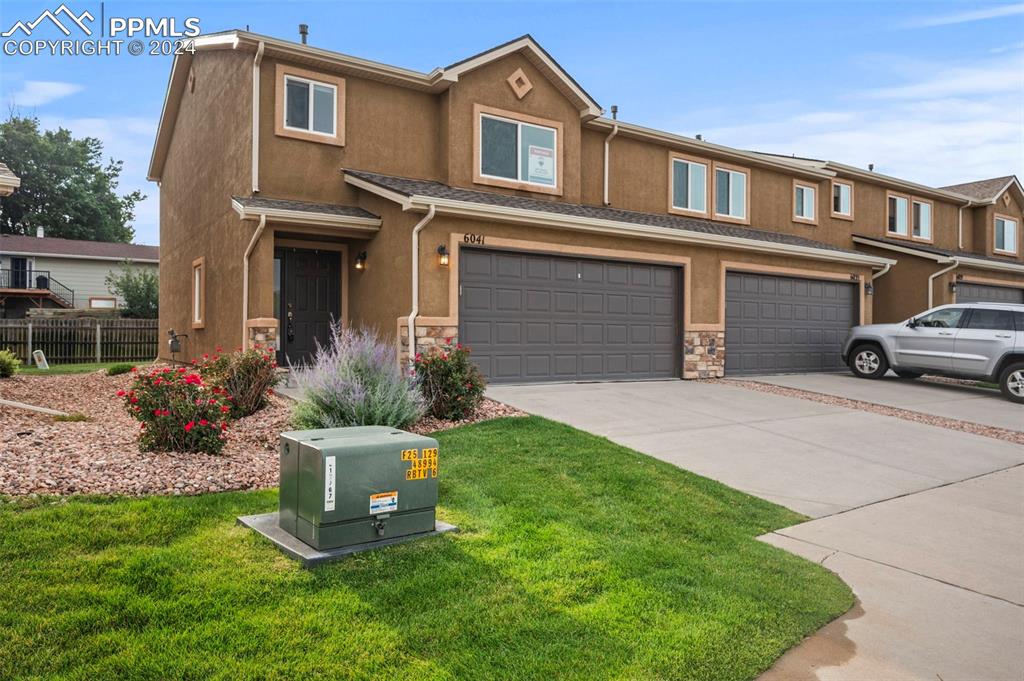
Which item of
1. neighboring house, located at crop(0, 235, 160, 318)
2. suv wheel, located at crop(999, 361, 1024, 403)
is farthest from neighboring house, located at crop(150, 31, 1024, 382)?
neighboring house, located at crop(0, 235, 160, 318)

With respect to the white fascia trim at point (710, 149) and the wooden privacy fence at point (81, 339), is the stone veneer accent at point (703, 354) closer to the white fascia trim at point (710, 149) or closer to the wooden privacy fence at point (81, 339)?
the white fascia trim at point (710, 149)

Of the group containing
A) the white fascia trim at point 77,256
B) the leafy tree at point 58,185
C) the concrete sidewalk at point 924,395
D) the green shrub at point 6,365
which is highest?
the leafy tree at point 58,185

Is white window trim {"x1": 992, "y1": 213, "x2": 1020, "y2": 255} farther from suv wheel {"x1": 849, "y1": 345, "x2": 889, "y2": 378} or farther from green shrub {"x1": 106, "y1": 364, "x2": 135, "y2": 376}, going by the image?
green shrub {"x1": 106, "y1": 364, "x2": 135, "y2": 376}

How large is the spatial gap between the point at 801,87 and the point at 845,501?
1008 centimetres

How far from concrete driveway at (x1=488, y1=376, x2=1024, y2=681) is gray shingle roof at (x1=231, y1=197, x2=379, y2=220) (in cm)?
404

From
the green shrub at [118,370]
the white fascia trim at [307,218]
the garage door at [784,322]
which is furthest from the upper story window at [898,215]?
the green shrub at [118,370]

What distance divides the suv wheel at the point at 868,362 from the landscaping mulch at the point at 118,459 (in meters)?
10.6

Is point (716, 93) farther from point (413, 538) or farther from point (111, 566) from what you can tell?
point (111, 566)

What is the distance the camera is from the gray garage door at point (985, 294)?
19.2m

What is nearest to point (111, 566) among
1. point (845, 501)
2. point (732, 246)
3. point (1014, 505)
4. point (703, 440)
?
point (845, 501)

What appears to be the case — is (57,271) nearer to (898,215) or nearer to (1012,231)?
(898,215)

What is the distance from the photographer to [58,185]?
39.7 m

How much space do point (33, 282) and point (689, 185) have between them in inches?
1158

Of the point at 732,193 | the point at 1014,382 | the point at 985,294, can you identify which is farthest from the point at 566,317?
the point at 985,294
